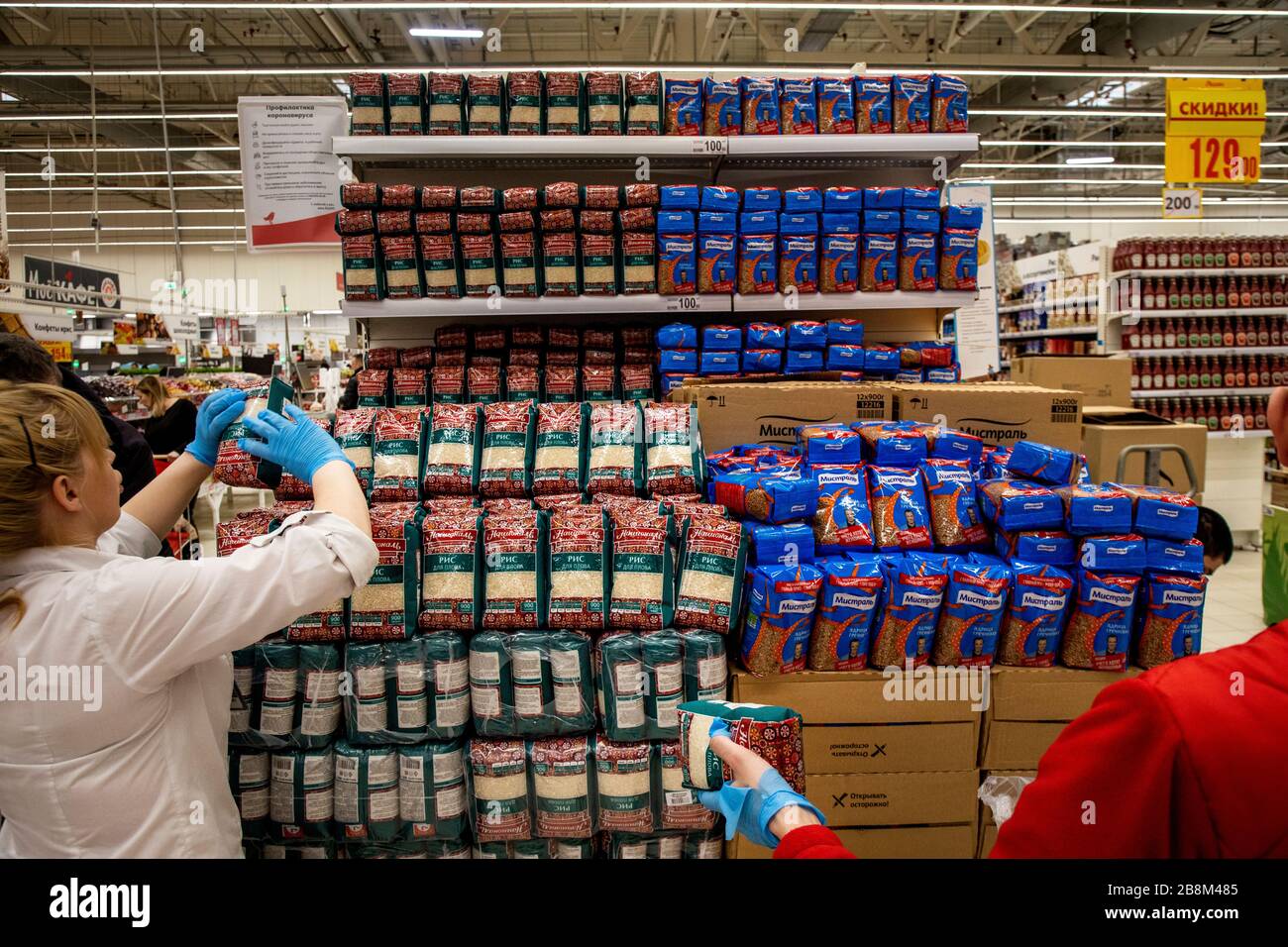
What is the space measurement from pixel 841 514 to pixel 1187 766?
1.40 metres

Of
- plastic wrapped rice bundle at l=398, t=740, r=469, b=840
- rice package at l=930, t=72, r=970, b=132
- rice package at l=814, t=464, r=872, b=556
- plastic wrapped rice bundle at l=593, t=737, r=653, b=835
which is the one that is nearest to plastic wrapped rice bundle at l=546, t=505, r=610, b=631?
plastic wrapped rice bundle at l=593, t=737, r=653, b=835

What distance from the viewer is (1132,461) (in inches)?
175

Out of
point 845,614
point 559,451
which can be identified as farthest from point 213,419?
point 845,614

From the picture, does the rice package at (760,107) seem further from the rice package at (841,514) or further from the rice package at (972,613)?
the rice package at (972,613)

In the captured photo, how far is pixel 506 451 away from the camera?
2.20 metres

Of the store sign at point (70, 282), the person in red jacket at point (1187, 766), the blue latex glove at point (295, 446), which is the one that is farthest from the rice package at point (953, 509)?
the store sign at point (70, 282)

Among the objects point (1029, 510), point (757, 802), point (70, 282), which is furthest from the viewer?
point (70, 282)

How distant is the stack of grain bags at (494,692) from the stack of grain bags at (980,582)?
18 centimetres

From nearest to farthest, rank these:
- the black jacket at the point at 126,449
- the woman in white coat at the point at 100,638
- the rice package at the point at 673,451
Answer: the woman in white coat at the point at 100,638, the rice package at the point at 673,451, the black jacket at the point at 126,449

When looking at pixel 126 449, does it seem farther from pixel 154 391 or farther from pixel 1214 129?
pixel 1214 129

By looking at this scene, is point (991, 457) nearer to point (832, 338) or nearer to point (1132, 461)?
point (832, 338)

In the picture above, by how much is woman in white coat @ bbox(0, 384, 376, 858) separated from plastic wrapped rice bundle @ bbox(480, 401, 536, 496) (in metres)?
0.88

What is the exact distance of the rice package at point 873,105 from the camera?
313 centimetres

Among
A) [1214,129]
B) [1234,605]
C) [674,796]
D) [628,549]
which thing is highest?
[1214,129]
